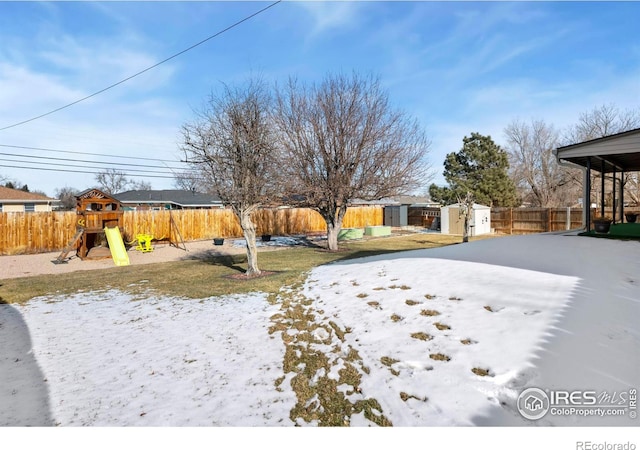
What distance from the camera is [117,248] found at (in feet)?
46.2

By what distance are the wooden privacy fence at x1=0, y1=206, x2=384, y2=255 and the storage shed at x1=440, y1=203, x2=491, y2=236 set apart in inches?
321

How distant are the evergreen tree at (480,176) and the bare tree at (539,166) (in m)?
5.30

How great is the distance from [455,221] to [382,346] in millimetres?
22752

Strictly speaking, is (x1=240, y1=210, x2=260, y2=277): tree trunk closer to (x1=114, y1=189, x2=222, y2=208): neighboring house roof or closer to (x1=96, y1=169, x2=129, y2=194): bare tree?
(x1=114, y1=189, x2=222, y2=208): neighboring house roof

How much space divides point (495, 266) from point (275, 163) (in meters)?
7.48

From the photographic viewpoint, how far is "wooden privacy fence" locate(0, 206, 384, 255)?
16.1m

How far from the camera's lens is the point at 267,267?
11.1m

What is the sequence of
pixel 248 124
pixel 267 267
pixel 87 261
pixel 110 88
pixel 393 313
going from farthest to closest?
pixel 87 261 < pixel 110 88 < pixel 267 267 < pixel 248 124 < pixel 393 313

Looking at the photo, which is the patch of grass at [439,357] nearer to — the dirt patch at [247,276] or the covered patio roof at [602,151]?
the dirt patch at [247,276]

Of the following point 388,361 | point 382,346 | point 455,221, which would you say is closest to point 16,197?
point 382,346

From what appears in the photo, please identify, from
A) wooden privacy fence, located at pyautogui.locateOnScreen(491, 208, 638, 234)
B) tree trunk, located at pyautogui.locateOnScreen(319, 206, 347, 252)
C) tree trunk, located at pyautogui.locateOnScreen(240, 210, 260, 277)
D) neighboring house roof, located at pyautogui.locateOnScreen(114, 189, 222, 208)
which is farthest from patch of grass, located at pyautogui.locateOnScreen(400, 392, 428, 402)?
neighboring house roof, located at pyautogui.locateOnScreen(114, 189, 222, 208)

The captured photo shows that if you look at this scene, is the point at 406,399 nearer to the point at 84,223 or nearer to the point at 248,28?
the point at 248,28
